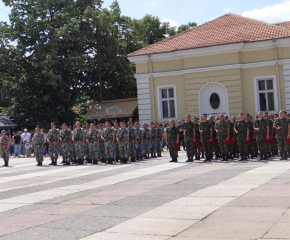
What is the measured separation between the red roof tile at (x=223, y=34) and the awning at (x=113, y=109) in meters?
6.39

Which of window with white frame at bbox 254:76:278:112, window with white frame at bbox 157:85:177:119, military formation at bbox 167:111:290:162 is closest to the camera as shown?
military formation at bbox 167:111:290:162

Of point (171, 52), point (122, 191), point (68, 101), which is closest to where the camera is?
point (122, 191)

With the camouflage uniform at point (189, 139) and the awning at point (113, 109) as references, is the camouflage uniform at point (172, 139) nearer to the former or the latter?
the camouflage uniform at point (189, 139)

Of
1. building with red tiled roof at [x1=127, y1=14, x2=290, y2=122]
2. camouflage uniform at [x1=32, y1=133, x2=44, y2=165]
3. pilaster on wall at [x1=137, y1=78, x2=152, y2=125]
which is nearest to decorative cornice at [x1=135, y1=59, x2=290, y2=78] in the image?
building with red tiled roof at [x1=127, y1=14, x2=290, y2=122]

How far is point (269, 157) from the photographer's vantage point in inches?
785

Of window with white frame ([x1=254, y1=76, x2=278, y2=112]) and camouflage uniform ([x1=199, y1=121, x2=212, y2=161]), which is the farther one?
window with white frame ([x1=254, y1=76, x2=278, y2=112])

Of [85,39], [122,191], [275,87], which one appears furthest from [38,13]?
[122,191]

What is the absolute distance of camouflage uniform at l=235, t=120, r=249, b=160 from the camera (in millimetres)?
19781

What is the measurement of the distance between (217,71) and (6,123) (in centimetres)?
2366

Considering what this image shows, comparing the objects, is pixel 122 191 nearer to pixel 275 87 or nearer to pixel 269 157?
pixel 269 157

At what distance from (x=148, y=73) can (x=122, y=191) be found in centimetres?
2178

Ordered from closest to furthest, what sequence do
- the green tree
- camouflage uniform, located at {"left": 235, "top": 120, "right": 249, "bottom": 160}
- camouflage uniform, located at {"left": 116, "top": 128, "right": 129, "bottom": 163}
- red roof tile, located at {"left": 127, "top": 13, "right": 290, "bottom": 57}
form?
camouflage uniform, located at {"left": 235, "top": 120, "right": 249, "bottom": 160}
camouflage uniform, located at {"left": 116, "top": 128, "right": 129, "bottom": 163}
red roof tile, located at {"left": 127, "top": 13, "right": 290, "bottom": 57}
the green tree

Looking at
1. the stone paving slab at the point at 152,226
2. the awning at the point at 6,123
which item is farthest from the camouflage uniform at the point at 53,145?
the awning at the point at 6,123

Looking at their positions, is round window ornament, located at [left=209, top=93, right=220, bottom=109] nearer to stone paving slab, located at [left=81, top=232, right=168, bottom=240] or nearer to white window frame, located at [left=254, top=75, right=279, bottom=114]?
white window frame, located at [left=254, top=75, right=279, bottom=114]
